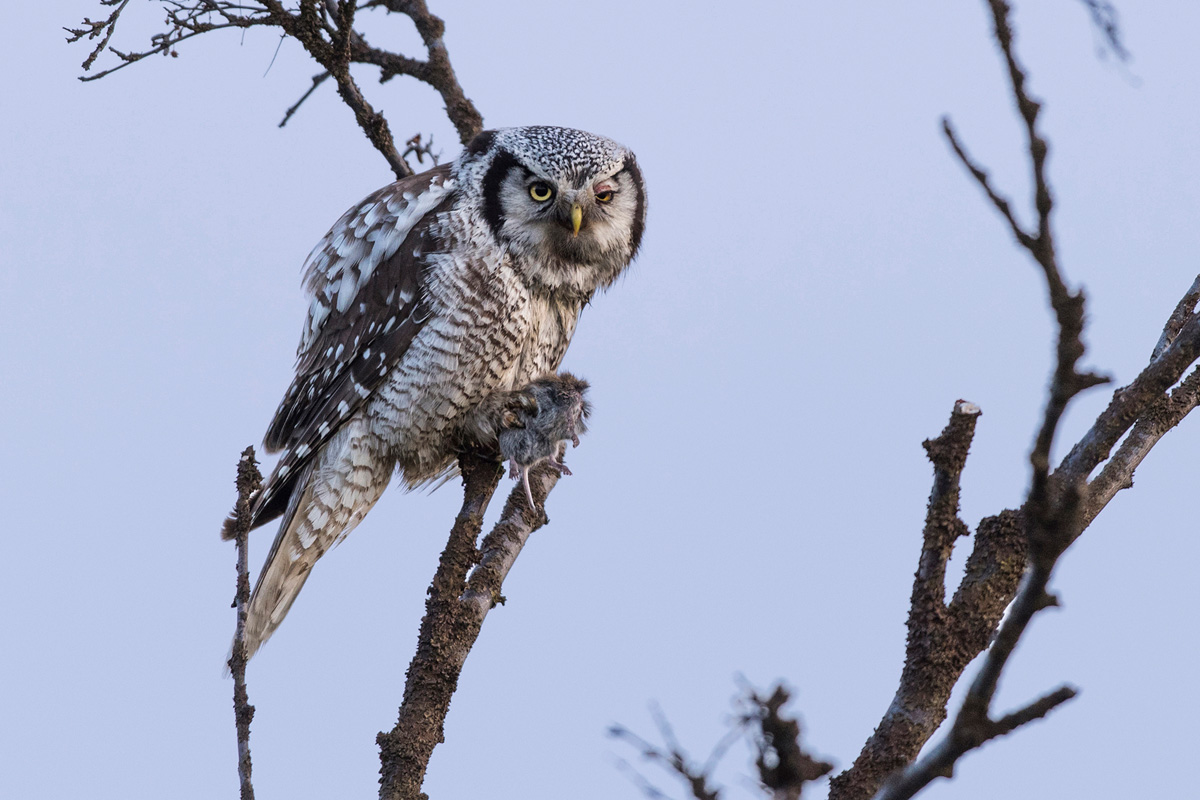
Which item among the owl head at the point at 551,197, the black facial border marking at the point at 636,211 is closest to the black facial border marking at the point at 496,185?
the owl head at the point at 551,197

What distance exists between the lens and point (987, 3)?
38.7 inches

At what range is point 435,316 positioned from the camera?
4020 millimetres

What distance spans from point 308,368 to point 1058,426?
3569mm

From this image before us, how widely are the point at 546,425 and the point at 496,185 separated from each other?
3.00 feet

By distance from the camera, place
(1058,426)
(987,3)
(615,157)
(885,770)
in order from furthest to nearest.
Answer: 1. (615,157)
2. (885,770)
3. (1058,426)
4. (987,3)

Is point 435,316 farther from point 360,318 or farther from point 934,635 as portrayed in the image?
point 934,635

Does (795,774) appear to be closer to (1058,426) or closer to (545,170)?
(1058,426)

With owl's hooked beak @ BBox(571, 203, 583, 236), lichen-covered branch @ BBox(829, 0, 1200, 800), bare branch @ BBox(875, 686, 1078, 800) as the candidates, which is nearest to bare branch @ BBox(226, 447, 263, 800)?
lichen-covered branch @ BBox(829, 0, 1200, 800)

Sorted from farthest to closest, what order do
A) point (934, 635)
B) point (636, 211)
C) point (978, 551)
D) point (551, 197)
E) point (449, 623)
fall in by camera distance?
point (636, 211)
point (551, 197)
point (449, 623)
point (978, 551)
point (934, 635)

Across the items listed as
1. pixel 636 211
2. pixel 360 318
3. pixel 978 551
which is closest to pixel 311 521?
pixel 360 318

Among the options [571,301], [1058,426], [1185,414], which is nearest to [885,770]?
[1185,414]

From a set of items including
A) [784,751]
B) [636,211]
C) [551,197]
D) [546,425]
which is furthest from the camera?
[636,211]

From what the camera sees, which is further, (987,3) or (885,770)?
(885,770)

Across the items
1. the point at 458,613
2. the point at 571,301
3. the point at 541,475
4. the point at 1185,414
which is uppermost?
the point at 571,301
